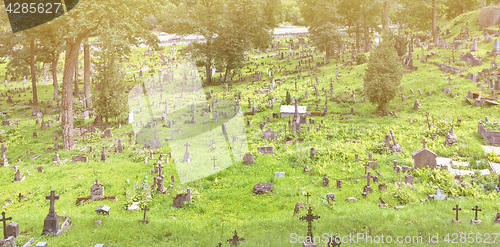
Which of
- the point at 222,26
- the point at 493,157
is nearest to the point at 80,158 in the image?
the point at 493,157

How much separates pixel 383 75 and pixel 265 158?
10310mm

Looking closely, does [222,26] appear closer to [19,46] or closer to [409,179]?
[19,46]

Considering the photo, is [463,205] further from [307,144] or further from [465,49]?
[465,49]

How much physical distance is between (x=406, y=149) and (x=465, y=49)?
21.6 metres

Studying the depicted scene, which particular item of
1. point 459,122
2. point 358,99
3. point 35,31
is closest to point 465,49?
point 358,99

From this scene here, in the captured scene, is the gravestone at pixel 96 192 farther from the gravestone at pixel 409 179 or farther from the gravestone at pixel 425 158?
the gravestone at pixel 425 158

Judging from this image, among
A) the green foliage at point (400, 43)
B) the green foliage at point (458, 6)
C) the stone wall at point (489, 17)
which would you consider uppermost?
the green foliage at point (458, 6)

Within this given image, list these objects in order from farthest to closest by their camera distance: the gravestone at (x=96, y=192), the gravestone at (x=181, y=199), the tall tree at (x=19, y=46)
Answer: the tall tree at (x=19, y=46)
the gravestone at (x=96, y=192)
the gravestone at (x=181, y=199)

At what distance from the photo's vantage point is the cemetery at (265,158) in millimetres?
10672

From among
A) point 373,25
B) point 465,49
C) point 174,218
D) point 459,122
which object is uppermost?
point 373,25

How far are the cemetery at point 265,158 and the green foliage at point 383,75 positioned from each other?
0.09 meters

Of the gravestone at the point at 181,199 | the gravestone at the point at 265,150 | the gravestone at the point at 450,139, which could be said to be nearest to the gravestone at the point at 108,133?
the gravestone at the point at 265,150

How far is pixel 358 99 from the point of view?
1090 inches

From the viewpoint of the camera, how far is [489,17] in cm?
4009
